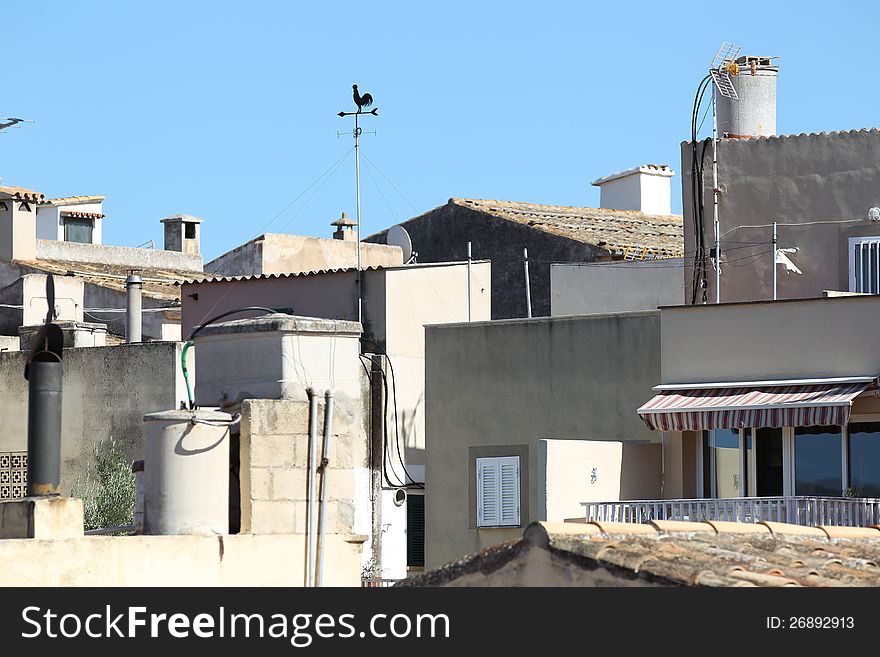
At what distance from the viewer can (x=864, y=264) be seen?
28.0 metres

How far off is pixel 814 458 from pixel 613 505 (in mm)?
2765

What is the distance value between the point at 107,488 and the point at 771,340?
11564mm

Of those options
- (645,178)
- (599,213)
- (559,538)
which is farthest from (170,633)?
(645,178)

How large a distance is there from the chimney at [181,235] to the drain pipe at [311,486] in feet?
120

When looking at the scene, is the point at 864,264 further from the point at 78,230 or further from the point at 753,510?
the point at 78,230

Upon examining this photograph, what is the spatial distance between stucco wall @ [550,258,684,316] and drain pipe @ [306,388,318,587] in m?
17.8

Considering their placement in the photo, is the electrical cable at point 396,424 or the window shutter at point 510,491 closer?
the window shutter at point 510,491

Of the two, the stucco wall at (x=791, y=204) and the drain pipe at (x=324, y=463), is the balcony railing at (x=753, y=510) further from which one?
the drain pipe at (x=324, y=463)

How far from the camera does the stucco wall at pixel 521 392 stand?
27.2m

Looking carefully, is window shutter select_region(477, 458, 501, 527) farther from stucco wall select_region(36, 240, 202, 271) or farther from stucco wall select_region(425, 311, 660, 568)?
stucco wall select_region(36, 240, 202, 271)

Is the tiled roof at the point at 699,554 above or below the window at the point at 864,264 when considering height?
below

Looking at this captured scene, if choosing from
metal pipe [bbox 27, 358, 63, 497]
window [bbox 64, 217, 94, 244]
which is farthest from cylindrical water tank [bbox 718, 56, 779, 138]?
window [bbox 64, 217, 94, 244]

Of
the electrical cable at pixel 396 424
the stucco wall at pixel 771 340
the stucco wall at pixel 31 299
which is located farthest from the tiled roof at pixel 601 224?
the stucco wall at pixel 31 299

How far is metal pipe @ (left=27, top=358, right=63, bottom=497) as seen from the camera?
13320mm
